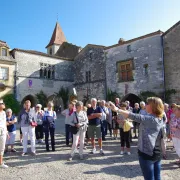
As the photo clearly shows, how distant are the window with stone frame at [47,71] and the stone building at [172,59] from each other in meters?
14.0

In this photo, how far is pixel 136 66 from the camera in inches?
799

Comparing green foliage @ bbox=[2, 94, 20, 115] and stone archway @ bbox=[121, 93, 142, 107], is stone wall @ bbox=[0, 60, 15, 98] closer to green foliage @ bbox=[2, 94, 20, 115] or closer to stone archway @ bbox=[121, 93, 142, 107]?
green foliage @ bbox=[2, 94, 20, 115]

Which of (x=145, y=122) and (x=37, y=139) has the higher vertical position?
(x=145, y=122)

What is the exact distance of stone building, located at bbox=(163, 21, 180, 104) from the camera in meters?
17.7

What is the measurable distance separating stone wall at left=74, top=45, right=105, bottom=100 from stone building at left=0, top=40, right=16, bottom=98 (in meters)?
8.08

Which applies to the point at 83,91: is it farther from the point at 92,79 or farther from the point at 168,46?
the point at 168,46

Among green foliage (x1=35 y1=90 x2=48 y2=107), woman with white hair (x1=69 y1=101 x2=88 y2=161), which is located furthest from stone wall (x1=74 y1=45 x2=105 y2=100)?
woman with white hair (x1=69 y1=101 x2=88 y2=161)

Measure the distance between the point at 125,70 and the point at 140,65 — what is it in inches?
71.8

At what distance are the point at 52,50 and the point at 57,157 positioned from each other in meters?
34.3

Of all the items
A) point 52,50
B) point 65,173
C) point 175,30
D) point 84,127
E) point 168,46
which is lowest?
point 65,173

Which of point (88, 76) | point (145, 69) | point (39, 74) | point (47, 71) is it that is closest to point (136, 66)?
point (145, 69)

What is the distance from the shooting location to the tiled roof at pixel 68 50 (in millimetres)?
33406

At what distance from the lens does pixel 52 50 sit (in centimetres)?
3881

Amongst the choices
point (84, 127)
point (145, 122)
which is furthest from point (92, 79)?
point (145, 122)
